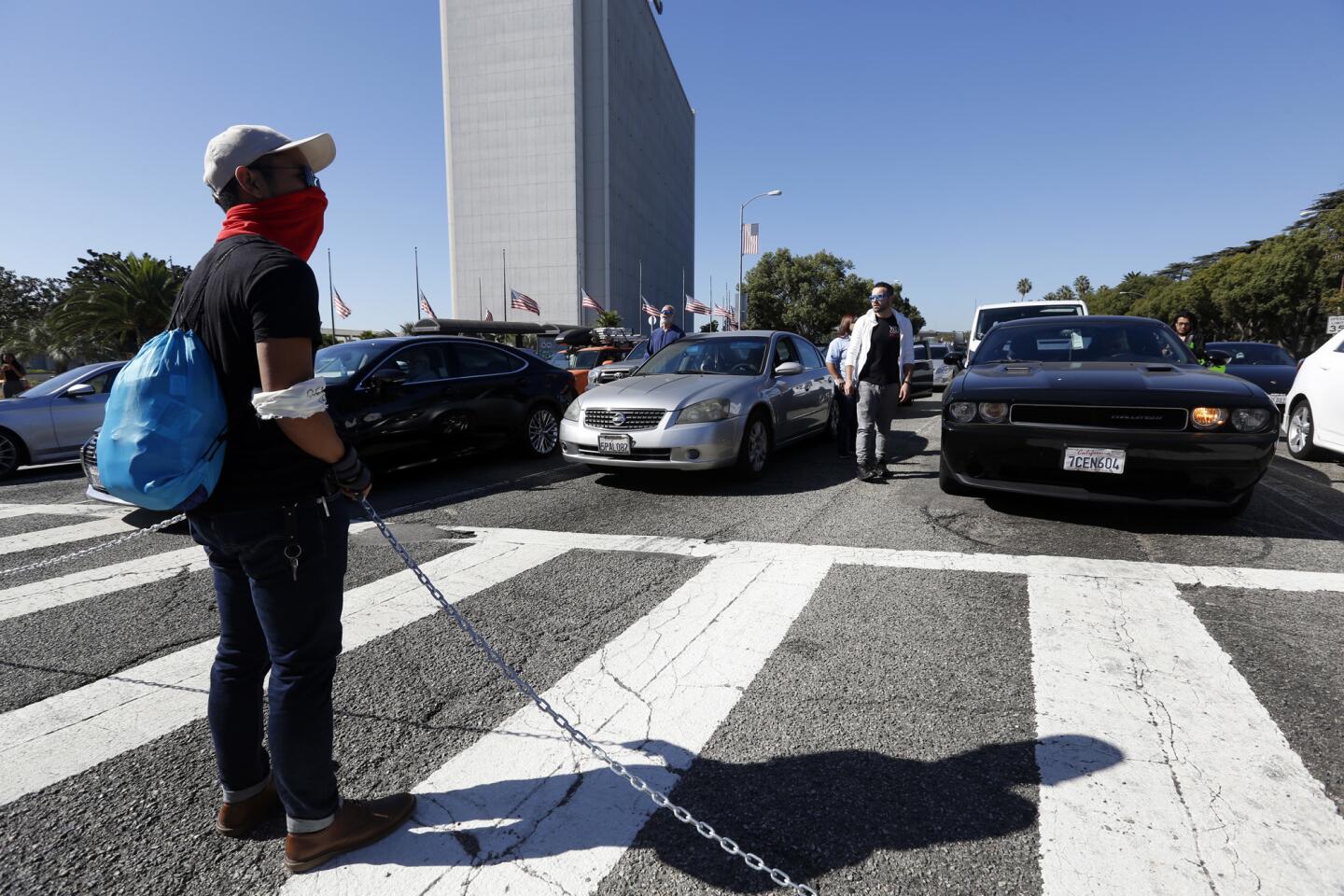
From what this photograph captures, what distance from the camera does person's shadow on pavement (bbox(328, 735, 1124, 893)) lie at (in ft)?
6.10

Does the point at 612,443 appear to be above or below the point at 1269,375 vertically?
below

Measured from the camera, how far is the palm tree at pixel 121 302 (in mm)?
27156

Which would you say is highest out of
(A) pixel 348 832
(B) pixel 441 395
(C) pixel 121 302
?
(C) pixel 121 302

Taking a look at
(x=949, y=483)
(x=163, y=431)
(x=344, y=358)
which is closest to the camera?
(x=163, y=431)

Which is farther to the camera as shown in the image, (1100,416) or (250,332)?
(1100,416)

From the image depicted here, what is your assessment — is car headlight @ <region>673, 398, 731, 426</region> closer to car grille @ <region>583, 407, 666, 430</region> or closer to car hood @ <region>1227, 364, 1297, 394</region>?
car grille @ <region>583, 407, 666, 430</region>

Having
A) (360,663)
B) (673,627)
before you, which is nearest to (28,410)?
(360,663)

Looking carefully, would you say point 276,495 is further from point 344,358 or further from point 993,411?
point 344,358

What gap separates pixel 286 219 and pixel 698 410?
4.89 meters

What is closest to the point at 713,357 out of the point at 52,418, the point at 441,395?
the point at 441,395

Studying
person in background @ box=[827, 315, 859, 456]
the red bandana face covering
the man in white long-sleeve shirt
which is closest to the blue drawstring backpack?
the red bandana face covering

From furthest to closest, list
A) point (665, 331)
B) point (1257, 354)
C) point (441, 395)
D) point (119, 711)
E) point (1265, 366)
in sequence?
1. point (1257, 354)
2. point (1265, 366)
3. point (665, 331)
4. point (441, 395)
5. point (119, 711)

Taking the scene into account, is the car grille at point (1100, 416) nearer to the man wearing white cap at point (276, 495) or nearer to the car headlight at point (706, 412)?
the car headlight at point (706, 412)

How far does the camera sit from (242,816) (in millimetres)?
1978
